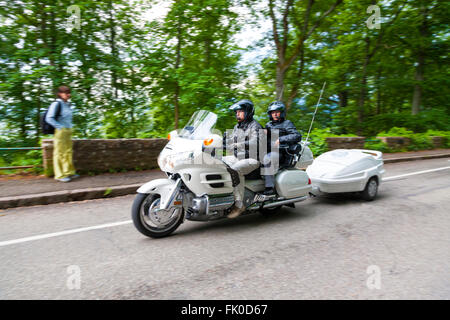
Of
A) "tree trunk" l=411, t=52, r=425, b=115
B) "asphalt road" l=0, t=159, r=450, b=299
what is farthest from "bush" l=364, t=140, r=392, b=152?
"asphalt road" l=0, t=159, r=450, b=299

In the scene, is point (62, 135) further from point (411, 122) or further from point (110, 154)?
point (411, 122)

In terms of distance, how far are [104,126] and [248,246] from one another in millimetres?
8734

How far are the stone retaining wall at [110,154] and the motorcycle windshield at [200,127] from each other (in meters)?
3.90

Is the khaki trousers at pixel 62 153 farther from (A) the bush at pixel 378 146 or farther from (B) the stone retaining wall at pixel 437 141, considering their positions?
(B) the stone retaining wall at pixel 437 141

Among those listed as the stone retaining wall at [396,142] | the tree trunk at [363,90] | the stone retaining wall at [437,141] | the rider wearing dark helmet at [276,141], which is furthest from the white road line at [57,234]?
the stone retaining wall at [437,141]

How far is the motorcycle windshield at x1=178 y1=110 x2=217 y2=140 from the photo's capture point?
406 centimetres

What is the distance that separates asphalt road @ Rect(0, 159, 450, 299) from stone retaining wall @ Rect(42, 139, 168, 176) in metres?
1.95

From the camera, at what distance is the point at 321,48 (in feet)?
56.3

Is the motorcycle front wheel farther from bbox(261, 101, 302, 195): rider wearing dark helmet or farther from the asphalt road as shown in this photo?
bbox(261, 101, 302, 195): rider wearing dark helmet

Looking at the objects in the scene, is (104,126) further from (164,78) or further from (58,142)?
(58,142)

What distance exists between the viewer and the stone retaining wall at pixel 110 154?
22.9 feet

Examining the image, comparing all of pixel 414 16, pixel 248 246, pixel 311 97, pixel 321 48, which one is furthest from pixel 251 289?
pixel 414 16

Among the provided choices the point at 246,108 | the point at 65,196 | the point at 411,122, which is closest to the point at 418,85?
the point at 411,122

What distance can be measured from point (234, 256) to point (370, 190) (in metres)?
3.77
